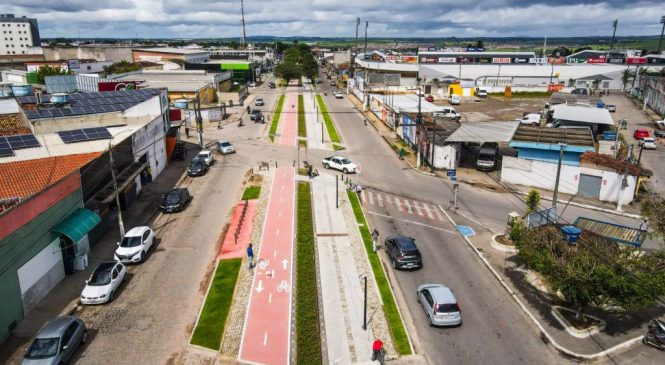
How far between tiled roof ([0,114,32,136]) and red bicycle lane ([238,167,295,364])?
2148 centimetres

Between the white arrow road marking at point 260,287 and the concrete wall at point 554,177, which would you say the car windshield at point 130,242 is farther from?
the concrete wall at point 554,177

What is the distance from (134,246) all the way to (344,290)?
1286 centimetres

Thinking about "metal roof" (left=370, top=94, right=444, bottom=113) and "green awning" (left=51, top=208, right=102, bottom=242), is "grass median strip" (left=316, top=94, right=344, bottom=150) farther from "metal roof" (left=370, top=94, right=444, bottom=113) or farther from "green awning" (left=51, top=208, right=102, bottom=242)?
"green awning" (left=51, top=208, right=102, bottom=242)

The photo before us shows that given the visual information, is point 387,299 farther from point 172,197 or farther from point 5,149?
point 5,149

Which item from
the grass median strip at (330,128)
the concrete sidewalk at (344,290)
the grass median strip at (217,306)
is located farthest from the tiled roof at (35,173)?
the grass median strip at (330,128)

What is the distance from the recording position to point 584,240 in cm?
2303

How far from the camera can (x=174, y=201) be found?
35375 millimetres

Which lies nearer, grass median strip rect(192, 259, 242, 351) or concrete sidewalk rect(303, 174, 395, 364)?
concrete sidewalk rect(303, 174, 395, 364)

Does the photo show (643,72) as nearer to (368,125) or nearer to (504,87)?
(504,87)

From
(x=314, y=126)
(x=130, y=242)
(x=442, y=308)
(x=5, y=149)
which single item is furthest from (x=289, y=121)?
(x=442, y=308)

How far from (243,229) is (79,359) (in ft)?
46.6

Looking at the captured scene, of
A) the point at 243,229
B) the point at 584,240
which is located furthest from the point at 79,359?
the point at 584,240

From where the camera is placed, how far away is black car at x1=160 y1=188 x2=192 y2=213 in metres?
35.1

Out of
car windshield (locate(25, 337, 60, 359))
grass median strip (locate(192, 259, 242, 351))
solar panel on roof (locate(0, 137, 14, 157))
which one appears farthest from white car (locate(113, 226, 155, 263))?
solar panel on roof (locate(0, 137, 14, 157))
